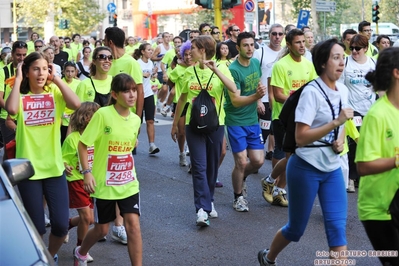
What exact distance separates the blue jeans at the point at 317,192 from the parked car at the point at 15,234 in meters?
2.02

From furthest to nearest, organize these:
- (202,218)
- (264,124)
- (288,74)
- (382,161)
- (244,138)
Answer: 1. (264,124)
2. (244,138)
3. (288,74)
4. (202,218)
5. (382,161)

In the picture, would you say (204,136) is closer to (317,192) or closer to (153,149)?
(317,192)

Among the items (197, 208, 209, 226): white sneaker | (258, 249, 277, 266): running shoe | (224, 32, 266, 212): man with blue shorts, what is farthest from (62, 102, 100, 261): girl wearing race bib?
(224, 32, 266, 212): man with blue shorts

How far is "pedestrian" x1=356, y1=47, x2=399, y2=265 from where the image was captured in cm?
486

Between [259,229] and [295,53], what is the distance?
6.68ft

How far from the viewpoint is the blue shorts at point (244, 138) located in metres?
9.24

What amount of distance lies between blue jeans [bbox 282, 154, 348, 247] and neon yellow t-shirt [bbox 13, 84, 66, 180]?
6.38ft

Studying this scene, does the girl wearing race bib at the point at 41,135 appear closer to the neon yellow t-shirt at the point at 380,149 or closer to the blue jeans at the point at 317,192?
the blue jeans at the point at 317,192

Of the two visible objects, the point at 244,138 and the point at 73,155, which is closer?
the point at 73,155

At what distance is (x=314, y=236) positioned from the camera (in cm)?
809

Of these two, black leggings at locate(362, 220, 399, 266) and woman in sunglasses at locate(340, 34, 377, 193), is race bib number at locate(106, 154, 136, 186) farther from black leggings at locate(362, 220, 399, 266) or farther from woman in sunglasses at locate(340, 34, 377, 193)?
woman in sunglasses at locate(340, 34, 377, 193)

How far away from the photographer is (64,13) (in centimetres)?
5856

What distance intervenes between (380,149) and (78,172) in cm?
341

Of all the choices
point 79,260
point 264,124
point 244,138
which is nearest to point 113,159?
point 79,260
